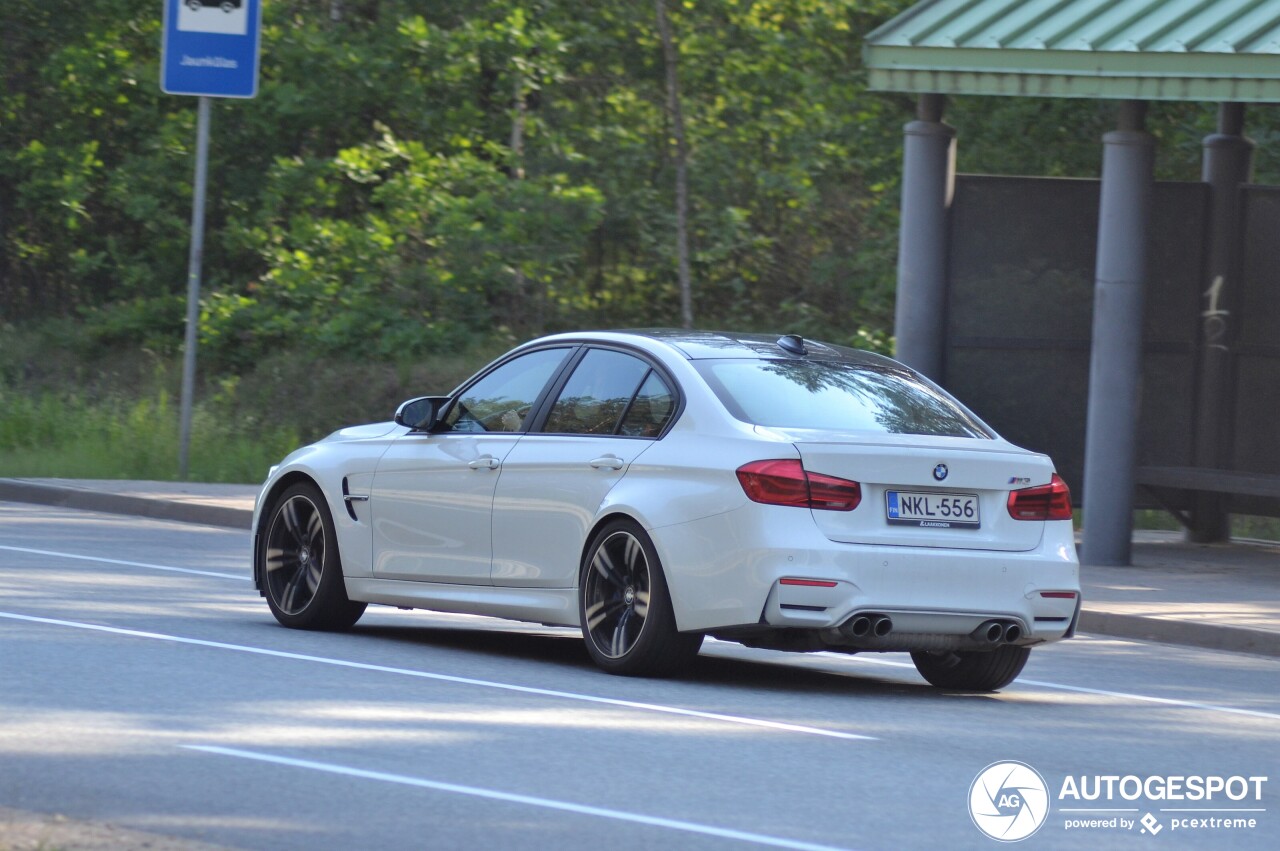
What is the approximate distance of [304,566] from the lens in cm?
1074

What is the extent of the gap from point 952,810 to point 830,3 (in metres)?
23.6

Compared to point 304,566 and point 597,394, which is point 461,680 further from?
point 304,566

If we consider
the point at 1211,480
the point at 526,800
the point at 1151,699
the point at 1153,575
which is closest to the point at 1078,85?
the point at 1211,480

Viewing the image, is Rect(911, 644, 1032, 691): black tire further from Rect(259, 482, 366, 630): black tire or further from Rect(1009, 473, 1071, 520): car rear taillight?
Rect(259, 482, 366, 630): black tire

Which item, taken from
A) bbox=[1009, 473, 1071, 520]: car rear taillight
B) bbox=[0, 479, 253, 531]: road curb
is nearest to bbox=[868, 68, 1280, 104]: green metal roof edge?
bbox=[1009, 473, 1071, 520]: car rear taillight

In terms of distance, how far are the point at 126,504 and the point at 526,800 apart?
12307 millimetres

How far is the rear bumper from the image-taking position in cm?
841

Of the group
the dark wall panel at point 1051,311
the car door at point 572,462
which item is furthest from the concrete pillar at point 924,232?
the car door at point 572,462

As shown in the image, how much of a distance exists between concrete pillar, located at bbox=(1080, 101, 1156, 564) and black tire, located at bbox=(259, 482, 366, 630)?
22.3ft

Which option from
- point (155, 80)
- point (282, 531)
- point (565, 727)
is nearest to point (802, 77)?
point (155, 80)

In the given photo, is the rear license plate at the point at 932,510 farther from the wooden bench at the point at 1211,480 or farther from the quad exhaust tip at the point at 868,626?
the wooden bench at the point at 1211,480

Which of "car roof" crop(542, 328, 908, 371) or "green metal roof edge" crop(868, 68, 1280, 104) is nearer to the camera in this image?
"car roof" crop(542, 328, 908, 371)

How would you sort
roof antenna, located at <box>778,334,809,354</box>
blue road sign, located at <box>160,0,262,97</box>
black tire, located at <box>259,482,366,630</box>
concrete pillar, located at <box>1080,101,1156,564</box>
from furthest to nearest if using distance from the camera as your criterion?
blue road sign, located at <box>160,0,262,97</box> < concrete pillar, located at <box>1080,101,1156,564</box> < black tire, located at <box>259,482,366,630</box> < roof antenna, located at <box>778,334,809,354</box>

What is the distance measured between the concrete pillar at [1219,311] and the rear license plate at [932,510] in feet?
28.5
